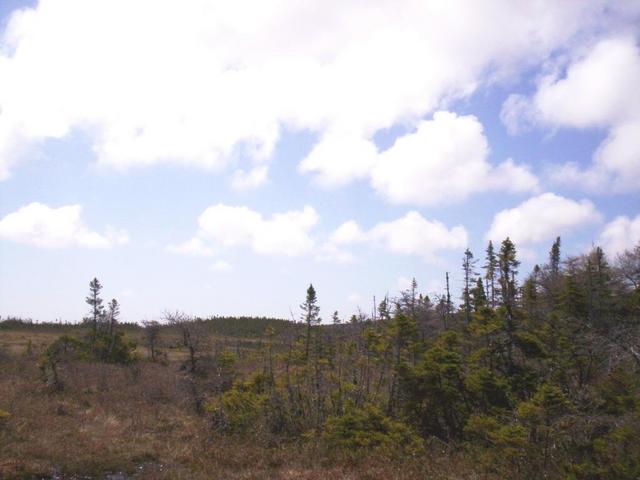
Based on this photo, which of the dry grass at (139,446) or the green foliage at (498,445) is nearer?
the green foliage at (498,445)

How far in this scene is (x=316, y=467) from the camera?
15.0 metres

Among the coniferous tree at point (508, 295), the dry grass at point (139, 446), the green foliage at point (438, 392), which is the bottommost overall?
the dry grass at point (139, 446)

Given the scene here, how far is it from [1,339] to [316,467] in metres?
58.1

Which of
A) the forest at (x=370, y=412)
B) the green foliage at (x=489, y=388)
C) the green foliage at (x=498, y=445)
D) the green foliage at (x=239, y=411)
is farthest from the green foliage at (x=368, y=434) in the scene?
the green foliage at (x=239, y=411)

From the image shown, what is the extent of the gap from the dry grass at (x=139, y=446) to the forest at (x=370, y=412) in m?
0.08

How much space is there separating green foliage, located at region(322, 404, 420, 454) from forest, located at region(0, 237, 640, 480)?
51 millimetres

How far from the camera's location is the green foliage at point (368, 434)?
1590 cm

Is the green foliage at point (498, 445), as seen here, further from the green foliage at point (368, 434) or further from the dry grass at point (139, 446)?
the green foliage at point (368, 434)

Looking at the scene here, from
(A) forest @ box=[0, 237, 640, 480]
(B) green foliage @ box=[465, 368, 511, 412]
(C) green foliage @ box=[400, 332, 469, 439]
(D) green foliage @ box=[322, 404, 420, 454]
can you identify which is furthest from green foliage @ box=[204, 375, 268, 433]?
(B) green foliage @ box=[465, 368, 511, 412]

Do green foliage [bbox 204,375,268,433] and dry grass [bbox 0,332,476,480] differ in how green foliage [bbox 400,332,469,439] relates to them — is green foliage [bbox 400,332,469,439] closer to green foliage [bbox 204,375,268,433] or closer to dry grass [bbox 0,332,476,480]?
dry grass [bbox 0,332,476,480]

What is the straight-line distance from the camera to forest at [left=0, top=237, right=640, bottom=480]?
12984 mm

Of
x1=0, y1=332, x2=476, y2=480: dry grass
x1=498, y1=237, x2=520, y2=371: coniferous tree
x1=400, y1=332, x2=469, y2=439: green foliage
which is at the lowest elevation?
x1=0, y1=332, x2=476, y2=480: dry grass

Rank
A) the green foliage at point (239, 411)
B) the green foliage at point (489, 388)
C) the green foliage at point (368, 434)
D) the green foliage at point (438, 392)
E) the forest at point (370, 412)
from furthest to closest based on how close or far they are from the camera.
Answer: the green foliage at point (239, 411) → the green foliage at point (438, 392) → the green foliage at point (489, 388) → the green foliage at point (368, 434) → the forest at point (370, 412)

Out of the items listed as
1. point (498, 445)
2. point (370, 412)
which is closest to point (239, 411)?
point (370, 412)
